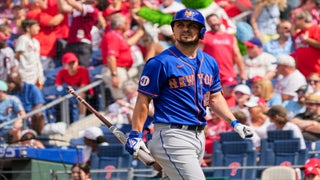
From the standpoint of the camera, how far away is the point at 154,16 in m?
15.4

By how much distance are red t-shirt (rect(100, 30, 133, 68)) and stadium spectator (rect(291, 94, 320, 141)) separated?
9.70ft

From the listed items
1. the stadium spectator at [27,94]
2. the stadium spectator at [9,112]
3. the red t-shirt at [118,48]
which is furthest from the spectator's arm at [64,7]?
the stadium spectator at [9,112]

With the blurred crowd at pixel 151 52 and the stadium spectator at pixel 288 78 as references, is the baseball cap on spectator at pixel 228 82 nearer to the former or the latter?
the blurred crowd at pixel 151 52

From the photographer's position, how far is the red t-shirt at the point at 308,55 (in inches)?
574

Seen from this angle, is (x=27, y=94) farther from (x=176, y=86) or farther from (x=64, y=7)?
(x=176, y=86)

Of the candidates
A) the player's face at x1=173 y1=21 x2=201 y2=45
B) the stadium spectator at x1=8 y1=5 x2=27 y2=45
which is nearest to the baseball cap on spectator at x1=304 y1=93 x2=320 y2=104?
the player's face at x1=173 y1=21 x2=201 y2=45

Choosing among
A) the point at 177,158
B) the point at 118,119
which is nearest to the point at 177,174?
the point at 177,158

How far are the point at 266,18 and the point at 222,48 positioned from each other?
1.93m

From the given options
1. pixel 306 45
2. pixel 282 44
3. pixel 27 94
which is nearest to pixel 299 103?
pixel 306 45

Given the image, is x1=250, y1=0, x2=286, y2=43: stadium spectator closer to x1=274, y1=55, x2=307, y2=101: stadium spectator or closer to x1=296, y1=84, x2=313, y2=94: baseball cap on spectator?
→ x1=274, y1=55, x2=307, y2=101: stadium spectator

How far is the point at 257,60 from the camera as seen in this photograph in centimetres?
1525

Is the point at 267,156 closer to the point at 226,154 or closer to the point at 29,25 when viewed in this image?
the point at 226,154

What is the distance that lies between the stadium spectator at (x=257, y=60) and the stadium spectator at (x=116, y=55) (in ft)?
5.49

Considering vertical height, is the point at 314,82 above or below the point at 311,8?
below
